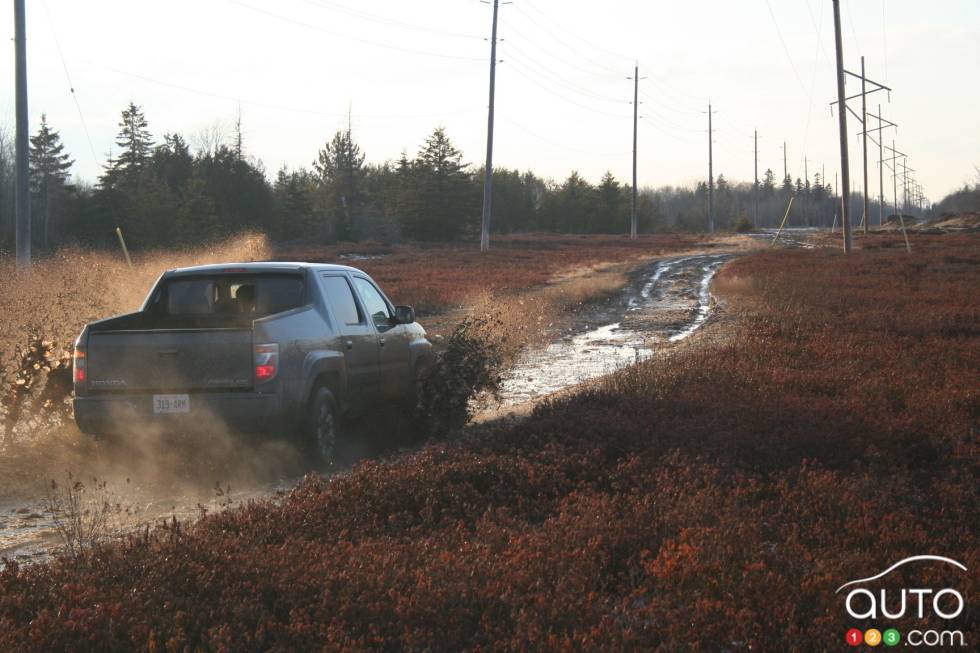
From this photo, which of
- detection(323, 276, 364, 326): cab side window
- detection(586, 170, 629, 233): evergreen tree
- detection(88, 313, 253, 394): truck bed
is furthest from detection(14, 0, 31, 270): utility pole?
detection(586, 170, 629, 233): evergreen tree

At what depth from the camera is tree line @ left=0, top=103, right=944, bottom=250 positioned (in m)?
64.2

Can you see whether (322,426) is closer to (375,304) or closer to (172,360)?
(172,360)

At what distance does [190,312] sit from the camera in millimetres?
9102

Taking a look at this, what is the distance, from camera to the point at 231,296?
9.34 m

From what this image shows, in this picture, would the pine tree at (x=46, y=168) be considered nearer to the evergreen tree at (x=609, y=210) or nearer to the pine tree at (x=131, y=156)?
the pine tree at (x=131, y=156)

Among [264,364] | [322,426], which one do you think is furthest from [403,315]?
[264,364]

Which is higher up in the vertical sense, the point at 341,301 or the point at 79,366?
the point at 341,301

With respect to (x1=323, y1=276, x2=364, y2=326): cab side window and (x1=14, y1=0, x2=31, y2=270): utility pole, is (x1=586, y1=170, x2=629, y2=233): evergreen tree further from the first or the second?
(x1=323, y1=276, x2=364, y2=326): cab side window

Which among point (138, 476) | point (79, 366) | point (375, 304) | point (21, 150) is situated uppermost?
point (21, 150)

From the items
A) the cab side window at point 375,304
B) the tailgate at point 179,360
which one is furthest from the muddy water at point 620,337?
the tailgate at point 179,360

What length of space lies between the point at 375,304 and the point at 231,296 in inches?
64.6
